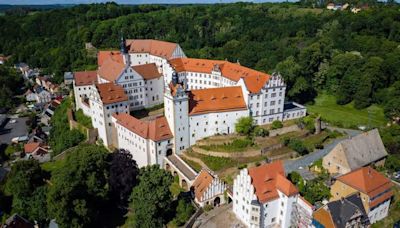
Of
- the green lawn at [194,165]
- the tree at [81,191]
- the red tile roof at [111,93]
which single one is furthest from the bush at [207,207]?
the red tile roof at [111,93]

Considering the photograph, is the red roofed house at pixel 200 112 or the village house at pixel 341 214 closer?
the village house at pixel 341 214

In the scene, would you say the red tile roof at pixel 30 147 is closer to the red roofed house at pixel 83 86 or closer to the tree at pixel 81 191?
the red roofed house at pixel 83 86

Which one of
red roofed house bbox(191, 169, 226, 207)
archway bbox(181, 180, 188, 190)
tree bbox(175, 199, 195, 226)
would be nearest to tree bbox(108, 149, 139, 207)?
archway bbox(181, 180, 188, 190)

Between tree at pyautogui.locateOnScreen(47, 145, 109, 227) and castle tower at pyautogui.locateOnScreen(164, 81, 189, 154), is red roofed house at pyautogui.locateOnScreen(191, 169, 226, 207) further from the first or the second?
tree at pyautogui.locateOnScreen(47, 145, 109, 227)

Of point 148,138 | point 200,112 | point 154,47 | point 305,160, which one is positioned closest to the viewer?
Answer: point 305,160

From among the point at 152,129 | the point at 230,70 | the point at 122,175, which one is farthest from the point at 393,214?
the point at 230,70

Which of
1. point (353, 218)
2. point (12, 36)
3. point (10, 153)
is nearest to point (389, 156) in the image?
point (353, 218)

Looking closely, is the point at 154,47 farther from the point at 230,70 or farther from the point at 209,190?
the point at 209,190
